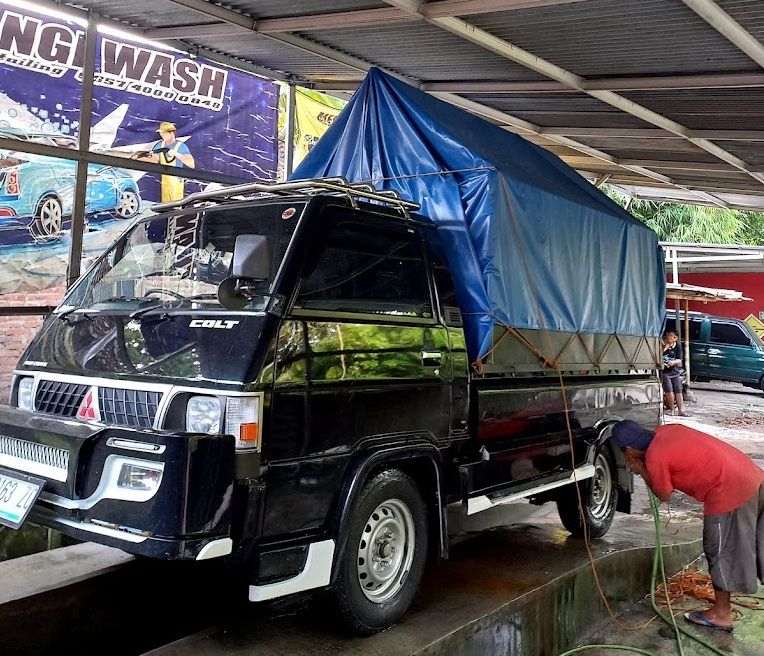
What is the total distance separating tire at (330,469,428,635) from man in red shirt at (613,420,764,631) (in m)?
1.59

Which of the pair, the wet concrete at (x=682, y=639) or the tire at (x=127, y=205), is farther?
the tire at (x=127, y=205)

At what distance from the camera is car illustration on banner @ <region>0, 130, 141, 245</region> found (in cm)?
786

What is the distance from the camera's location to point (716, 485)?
455cm

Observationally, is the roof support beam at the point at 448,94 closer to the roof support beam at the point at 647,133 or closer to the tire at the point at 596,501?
the roof support beam at the point at 647,133

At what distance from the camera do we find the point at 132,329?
3.51 metres

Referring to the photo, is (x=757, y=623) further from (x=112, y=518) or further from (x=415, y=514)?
(x=112, y=518)

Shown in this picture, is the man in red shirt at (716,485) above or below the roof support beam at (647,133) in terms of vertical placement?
below

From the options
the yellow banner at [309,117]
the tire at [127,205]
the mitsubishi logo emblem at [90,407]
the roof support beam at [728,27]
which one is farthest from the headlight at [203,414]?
the yellow banner at [309,117]

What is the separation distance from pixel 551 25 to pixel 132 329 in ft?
13.6

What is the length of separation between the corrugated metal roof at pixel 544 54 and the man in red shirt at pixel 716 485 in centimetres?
298

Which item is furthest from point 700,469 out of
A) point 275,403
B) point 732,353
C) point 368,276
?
point 732,353

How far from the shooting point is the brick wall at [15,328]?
7840 millimetres

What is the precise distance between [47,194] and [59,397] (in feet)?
17.4

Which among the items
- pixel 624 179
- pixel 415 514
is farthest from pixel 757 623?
pixel 624 179
